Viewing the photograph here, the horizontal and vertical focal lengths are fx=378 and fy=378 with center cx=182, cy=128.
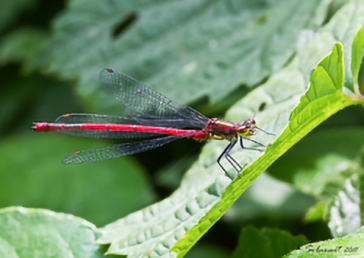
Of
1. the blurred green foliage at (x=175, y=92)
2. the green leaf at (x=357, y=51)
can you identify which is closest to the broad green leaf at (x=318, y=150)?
the blurred green foliage at (x=175, y=92)

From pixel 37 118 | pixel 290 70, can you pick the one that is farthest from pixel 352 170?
pixel 37 118

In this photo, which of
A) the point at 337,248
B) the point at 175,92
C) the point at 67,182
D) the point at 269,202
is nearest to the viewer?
the point at 337,248

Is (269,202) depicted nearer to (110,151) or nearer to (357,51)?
(110,151)

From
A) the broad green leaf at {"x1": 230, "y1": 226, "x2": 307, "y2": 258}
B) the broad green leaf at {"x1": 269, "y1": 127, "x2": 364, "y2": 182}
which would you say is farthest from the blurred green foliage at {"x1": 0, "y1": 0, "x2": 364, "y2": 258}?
the broad green leaf at {"x1": 230, "y1": 226, "x2": 307, "y2": 258}

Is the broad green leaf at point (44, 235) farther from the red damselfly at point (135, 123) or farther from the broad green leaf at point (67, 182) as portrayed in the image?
the broad green leaf at point (67, 182)

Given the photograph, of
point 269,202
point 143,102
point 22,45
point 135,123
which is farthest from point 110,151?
point 22,45

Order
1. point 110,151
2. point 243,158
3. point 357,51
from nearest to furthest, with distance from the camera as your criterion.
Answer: point 357,51, point 243,158, point 110,151

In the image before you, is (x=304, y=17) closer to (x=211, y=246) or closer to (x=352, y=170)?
(x=352, y=170)
